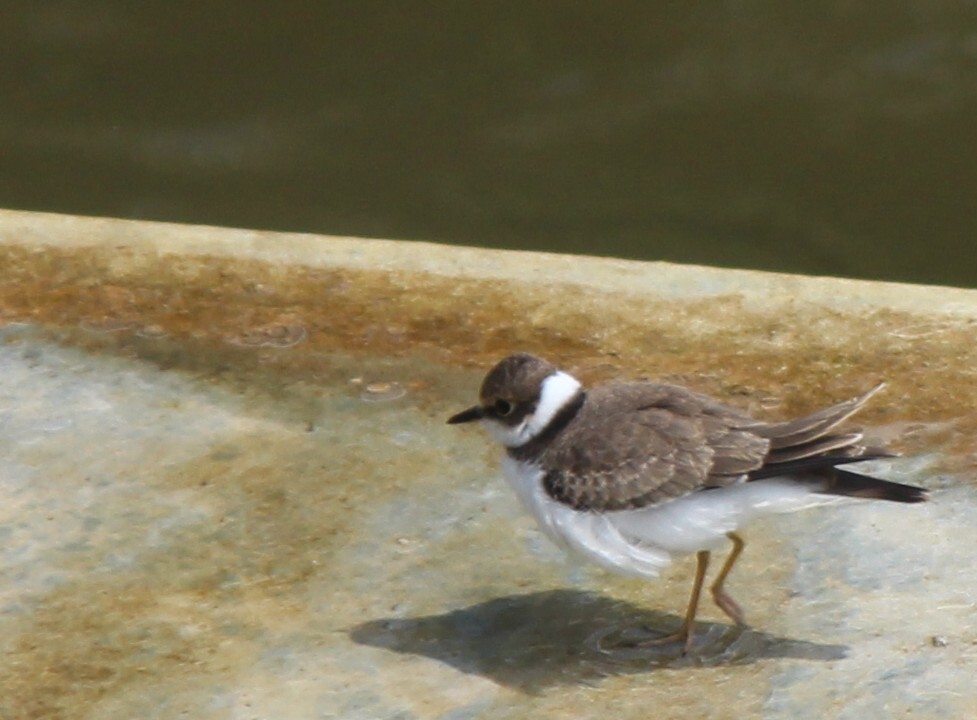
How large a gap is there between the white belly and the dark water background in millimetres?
8024

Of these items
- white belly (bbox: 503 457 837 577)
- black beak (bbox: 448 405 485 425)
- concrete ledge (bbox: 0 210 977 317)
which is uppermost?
concrete ledge (bbox: 0 210 977 317)

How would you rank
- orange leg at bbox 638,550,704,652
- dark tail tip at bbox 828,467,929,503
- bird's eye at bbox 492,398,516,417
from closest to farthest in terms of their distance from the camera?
→ dark tail tip at bbox 828,467,929,503
orange leg at bbox 638,550,704,652
bird's eye at bbox 492,398,516,417

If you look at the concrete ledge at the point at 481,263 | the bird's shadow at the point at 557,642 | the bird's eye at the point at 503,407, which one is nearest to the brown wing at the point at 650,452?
the bird's eye at the point at 503,407

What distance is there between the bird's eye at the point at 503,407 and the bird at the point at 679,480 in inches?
7.4

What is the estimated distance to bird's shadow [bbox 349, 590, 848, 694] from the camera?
201 inches

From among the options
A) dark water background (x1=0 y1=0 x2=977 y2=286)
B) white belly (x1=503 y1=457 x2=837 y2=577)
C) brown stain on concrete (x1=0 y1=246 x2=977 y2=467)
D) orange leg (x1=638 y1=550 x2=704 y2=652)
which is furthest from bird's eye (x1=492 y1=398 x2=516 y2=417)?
dark water background (x1=0 y1=0 x2=977 y2=286)

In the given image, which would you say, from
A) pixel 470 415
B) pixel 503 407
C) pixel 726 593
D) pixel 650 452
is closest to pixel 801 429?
pixel 650 452

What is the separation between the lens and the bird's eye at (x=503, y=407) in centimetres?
550

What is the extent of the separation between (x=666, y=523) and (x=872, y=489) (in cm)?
65

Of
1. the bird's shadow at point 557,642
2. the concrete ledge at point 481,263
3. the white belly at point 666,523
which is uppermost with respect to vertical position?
the concrete ledge at point 481,263

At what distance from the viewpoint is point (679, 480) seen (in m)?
5.09

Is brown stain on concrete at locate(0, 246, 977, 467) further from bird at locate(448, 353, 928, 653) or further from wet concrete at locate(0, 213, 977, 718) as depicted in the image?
bird at locate(448, 353, 928, 653)

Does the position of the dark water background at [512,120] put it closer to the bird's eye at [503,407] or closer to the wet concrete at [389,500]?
the wet concrete at [389,500]

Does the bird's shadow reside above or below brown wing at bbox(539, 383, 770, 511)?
below
